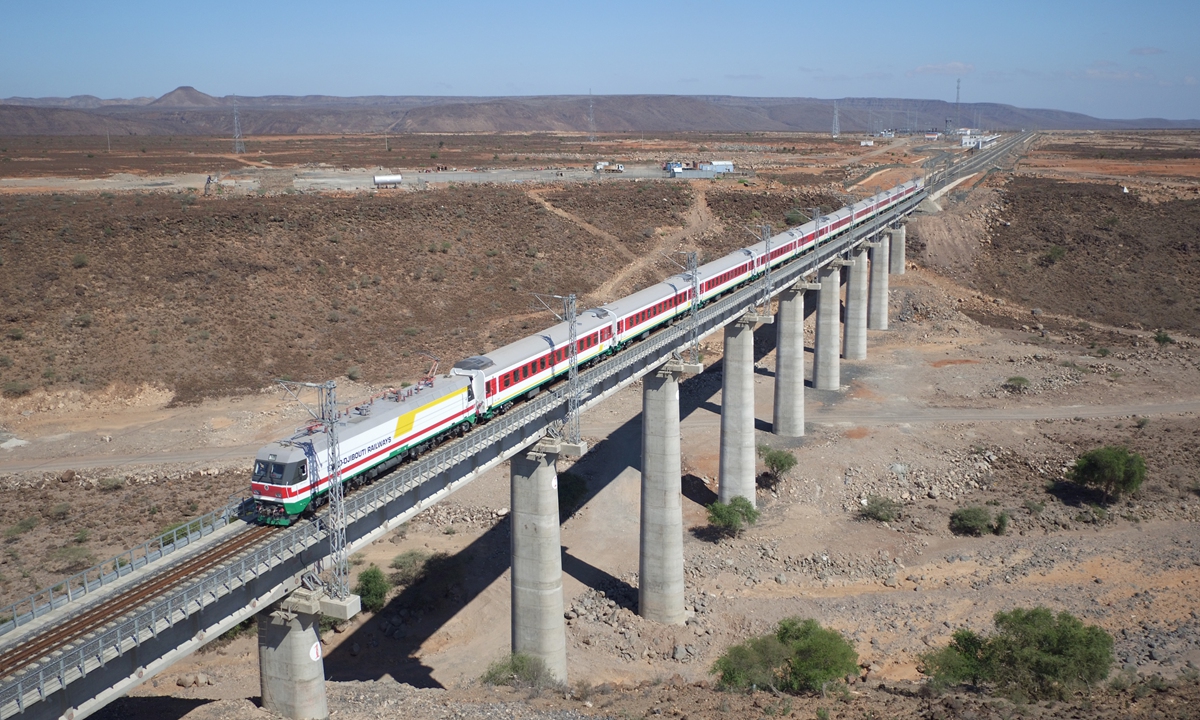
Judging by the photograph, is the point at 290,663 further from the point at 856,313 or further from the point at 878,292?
the point at 878,292

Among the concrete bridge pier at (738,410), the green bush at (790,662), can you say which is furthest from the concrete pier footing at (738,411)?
the green bush at (790,662)

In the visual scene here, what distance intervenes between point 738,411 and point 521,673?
19703mm

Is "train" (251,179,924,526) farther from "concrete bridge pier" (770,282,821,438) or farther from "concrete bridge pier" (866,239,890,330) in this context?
"concrete bridge pier" (866,239,890,330)

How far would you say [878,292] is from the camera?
7925 cm

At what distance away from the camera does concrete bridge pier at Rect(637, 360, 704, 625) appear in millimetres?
37812

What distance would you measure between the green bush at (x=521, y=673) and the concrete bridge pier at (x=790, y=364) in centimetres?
2834

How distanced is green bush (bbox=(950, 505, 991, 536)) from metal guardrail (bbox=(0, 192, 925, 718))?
15.7 metres

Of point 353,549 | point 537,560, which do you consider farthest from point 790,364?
point 353,549

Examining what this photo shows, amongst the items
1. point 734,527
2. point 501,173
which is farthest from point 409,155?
point 734,527

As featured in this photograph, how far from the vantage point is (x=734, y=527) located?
4500 centimetres

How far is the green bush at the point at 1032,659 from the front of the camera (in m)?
27.4

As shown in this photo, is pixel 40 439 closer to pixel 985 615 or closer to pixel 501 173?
pixel 985 615

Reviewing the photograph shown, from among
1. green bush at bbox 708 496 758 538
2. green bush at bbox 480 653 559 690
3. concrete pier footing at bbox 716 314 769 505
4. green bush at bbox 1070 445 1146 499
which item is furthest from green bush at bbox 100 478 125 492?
green bush at bbox 1070 445 1146 499

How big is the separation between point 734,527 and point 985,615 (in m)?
11.9
